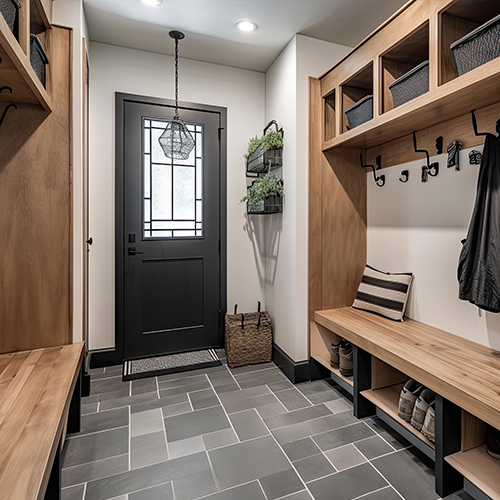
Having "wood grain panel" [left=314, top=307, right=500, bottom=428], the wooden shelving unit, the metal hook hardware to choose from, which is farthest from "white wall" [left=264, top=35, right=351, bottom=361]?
the wooden shelving unit

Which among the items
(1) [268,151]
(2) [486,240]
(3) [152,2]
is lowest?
(2) [486,240]

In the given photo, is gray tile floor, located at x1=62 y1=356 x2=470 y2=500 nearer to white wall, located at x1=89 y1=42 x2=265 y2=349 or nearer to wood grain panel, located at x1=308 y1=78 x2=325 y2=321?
wood grain panel, located at x1=308 y1=78 x2=325 y2=321

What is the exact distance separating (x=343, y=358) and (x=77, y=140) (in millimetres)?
2314

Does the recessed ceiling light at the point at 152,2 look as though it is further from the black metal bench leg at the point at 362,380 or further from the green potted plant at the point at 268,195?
the black metal bench leg at the point at 362,380

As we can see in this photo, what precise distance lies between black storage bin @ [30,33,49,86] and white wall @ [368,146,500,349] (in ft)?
7.72

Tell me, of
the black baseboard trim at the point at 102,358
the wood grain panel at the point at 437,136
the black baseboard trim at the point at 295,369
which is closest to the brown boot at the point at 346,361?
the black baseboard trim at the point at 295,369

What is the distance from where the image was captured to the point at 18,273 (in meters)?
1.91

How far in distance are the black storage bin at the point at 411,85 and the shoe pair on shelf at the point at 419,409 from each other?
63.7 inches

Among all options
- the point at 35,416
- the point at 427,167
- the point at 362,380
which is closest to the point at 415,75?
the point at 427,167

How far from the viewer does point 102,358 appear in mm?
2914

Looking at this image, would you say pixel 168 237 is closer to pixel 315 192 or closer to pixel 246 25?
pixel 315 192

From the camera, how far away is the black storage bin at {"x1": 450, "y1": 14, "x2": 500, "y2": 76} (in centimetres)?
141

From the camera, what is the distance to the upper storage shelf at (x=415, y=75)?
1613mm

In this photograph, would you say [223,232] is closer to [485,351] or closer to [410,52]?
→ [410,52]
